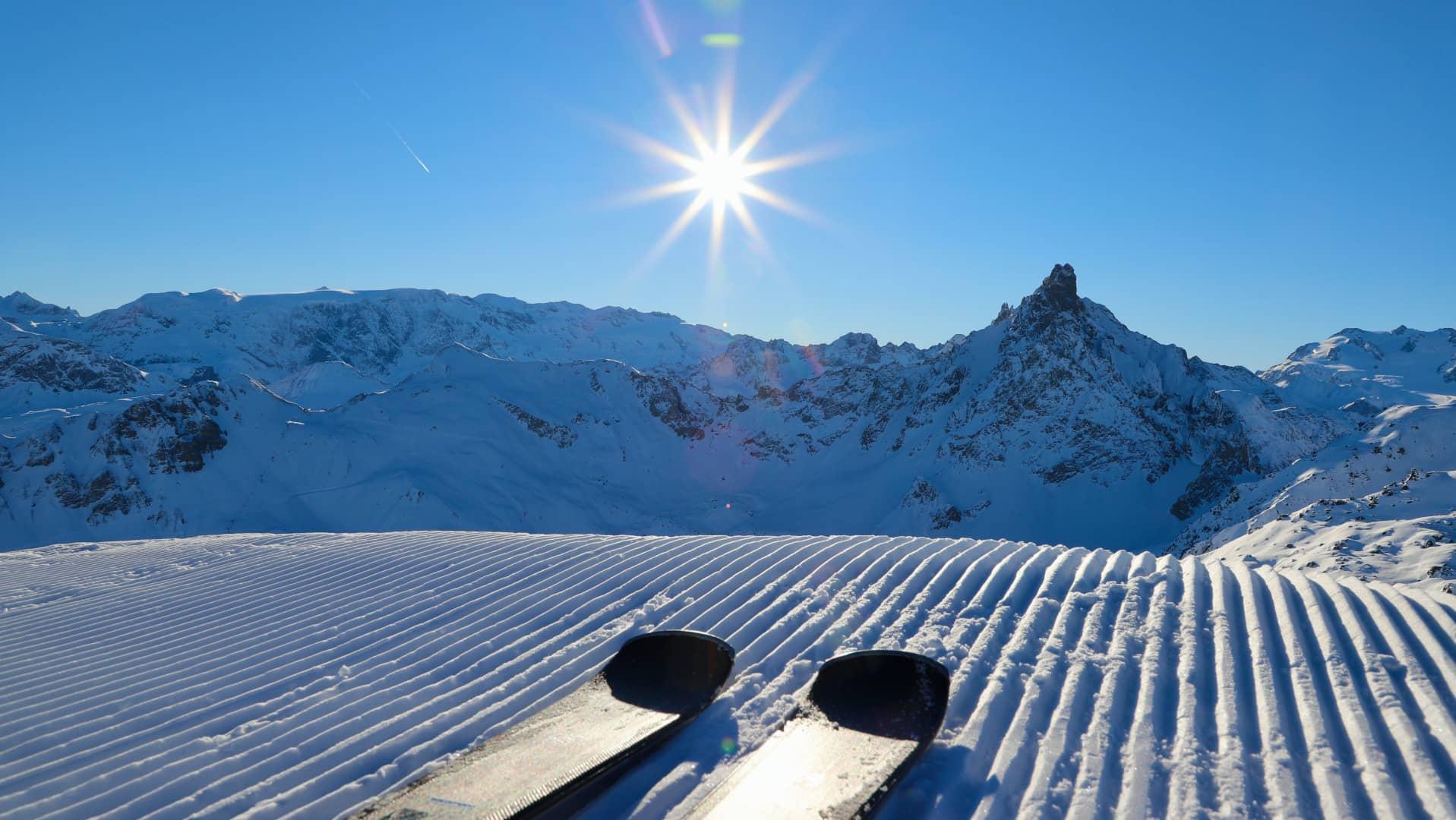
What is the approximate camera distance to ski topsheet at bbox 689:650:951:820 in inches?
148

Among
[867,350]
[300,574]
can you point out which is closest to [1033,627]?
[300,574]

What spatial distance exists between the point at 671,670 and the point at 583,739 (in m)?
1.21

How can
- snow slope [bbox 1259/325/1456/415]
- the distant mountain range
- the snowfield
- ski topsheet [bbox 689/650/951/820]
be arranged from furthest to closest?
snow slope [bbox 1259/325/1456/415]
the distant mountain range
the snowfield
ski topsheet [bbox 689/650/951/820]

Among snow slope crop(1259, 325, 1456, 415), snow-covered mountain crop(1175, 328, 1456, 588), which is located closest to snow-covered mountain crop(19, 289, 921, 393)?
snow slope crop(1259, 325, 1456, 415)

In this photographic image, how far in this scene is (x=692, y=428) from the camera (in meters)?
59.7

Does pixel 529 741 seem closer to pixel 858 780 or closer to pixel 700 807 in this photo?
pixel 700 807

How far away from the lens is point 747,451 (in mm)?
59500

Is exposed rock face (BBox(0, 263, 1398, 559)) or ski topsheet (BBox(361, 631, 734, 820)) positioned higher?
exposed rock face (BBox(0, 263, 1398, 559))

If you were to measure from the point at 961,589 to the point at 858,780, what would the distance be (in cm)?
380

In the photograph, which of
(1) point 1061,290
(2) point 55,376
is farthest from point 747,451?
(2) point 55,376

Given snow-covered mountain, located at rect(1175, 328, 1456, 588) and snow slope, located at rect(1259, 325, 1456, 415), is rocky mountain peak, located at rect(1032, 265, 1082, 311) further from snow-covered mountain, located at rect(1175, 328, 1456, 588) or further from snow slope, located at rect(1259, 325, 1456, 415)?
snow slope, located at rect(1259, 325, 1456, 415)

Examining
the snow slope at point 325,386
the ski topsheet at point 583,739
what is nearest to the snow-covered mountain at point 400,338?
the snow slope at point 325,386

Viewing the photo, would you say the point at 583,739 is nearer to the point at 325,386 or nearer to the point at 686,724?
the point at 686,724

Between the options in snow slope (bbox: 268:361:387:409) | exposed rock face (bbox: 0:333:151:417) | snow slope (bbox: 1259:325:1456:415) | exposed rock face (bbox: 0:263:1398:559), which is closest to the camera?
exposed rock face (bbox: 0:263:1398:559)
